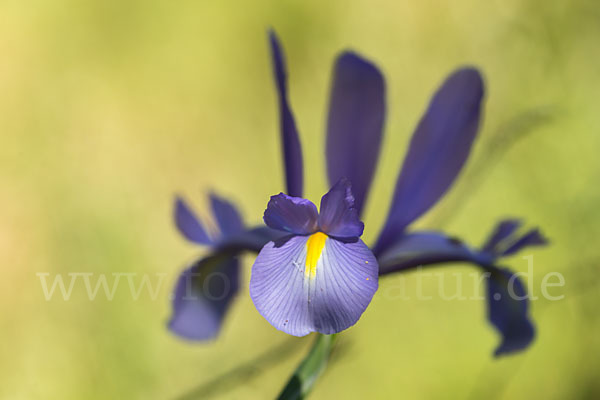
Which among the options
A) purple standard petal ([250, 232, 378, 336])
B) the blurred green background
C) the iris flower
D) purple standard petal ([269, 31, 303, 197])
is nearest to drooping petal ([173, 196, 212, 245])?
the iris flower

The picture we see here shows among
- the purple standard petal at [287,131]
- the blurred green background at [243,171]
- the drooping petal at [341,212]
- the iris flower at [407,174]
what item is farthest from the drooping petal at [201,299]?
the blurred green background at [243,171]

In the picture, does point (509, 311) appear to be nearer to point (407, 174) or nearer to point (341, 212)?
point (407, 174)

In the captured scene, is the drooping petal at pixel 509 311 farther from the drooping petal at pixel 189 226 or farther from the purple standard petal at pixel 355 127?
the drooping petal at pixel 189 226

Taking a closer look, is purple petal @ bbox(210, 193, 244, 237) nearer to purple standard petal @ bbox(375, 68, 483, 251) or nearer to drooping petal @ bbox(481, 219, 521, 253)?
purple standard petal @ bbox(375, 68, 483, 251)

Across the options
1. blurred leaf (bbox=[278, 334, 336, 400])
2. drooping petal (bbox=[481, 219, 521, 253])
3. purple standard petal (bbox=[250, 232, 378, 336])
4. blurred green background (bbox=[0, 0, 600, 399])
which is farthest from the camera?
blurred green background (bbox=[0, 0, 600, 399])

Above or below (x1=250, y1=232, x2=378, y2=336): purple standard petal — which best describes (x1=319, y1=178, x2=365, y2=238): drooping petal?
above

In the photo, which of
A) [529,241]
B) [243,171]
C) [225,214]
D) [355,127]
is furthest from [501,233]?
[243,171]
